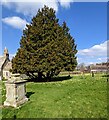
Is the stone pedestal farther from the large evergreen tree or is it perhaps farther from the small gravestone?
the large evergreen tree

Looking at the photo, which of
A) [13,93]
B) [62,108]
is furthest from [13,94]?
[62,108]

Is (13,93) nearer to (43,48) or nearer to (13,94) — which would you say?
(13,94)

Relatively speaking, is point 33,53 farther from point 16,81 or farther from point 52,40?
point 16,81

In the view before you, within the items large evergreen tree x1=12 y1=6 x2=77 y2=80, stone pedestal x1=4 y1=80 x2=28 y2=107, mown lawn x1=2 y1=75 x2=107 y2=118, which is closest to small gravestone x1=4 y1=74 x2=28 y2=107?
stone pedestal x1=4 y1=80 x2=28 y2=107

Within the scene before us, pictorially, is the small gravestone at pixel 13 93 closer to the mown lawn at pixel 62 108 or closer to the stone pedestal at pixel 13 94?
the stone pedestal at pixel 13 94

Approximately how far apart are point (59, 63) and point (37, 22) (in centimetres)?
727

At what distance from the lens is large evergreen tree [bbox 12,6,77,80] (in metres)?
31.5

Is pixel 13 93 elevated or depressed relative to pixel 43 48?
depressed

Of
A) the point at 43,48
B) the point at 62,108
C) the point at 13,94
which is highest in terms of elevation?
the point at 43,48

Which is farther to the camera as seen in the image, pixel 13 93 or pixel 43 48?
pixel 43 48

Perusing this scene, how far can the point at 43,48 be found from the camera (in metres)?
31.7

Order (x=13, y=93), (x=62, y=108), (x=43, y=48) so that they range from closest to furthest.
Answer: (x=62, y=108) → (x=13, y=93) → (x=43, y=48)

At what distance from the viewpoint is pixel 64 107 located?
43.6ft

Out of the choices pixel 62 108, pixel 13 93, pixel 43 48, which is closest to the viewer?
pixel 62 108
